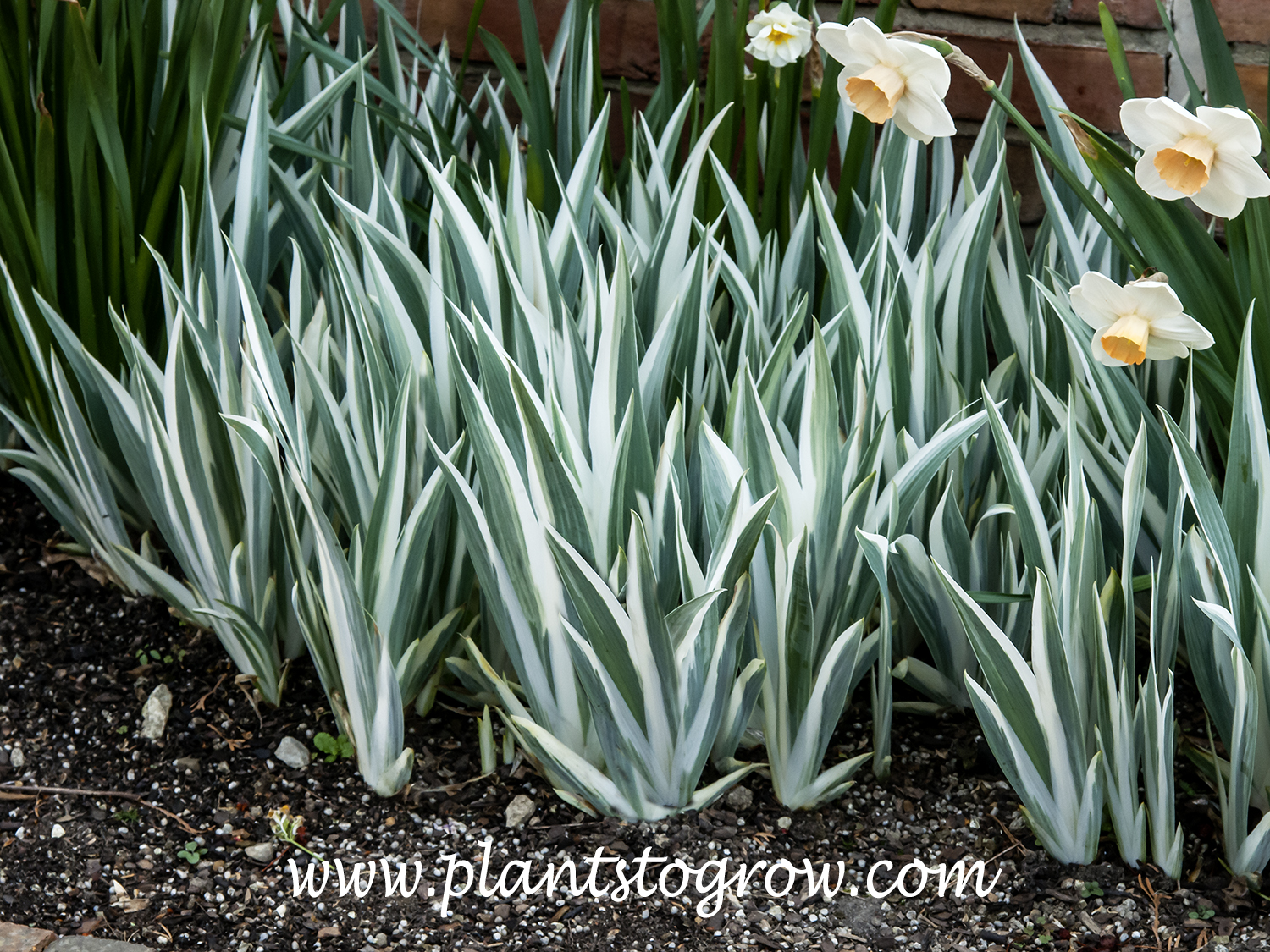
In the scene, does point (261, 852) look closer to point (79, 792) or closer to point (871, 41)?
point (79, 792)

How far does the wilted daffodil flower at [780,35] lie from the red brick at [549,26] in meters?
0.48

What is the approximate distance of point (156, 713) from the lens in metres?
1.20

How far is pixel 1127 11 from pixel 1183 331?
0.94m

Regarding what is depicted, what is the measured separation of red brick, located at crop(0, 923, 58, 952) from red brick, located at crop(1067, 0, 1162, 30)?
5.39 ft

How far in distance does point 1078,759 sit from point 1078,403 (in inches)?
14.9

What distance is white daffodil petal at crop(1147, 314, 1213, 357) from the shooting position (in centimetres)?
84

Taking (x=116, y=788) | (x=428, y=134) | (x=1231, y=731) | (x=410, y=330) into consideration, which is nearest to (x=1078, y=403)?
(x=1231, y=731)

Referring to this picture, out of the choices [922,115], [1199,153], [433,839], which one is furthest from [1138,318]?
[433,839]

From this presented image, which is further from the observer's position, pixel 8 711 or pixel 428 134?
pixel 428 134

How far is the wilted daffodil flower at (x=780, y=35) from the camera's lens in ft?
4.14

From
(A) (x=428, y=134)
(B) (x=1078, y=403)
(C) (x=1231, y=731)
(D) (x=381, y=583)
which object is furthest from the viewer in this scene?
(A) (x=428, y=134)

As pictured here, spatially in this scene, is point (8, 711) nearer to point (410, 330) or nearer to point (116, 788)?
point (116, 788)

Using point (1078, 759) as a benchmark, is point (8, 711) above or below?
below

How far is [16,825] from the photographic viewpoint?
110cm
